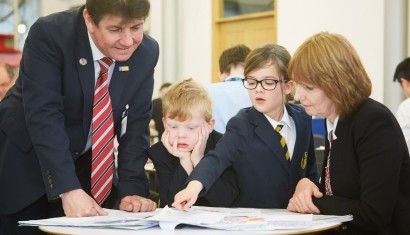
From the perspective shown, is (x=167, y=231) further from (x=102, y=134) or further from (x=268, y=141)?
(x=268, y=141)

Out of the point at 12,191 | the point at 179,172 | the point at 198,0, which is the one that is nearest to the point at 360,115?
the point at 179,172

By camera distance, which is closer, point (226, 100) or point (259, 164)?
point (259, 164)

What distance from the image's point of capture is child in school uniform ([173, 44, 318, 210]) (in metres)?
2.29

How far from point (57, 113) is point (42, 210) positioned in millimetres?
433

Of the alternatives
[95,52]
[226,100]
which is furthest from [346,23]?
[95,52]

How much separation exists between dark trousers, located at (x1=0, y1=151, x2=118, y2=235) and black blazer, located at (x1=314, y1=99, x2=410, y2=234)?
37.1 inches

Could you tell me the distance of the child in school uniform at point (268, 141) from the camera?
7.51 ft

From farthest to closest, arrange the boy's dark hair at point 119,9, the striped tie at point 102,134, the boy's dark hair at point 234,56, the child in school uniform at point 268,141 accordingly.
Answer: the boy's dark hair at point 234,56 → the child in school uniform at point 268,141 → the striped tie at point 102,134 → the boy's dark hair at point 119,9

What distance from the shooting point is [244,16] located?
875cm

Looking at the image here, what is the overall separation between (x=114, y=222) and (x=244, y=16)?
24.1 ft

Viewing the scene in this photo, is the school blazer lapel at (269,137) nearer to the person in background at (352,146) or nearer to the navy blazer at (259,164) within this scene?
the navy blazer at (259,164)

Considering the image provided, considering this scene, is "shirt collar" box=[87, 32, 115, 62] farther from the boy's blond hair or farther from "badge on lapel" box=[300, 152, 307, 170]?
"badge on lapel" box=[300, 152, 307, 170]

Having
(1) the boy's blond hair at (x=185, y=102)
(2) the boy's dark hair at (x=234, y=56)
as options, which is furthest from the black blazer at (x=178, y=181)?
(2) the boy's dark hair at (x=234, y=56)

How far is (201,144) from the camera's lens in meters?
2.35
